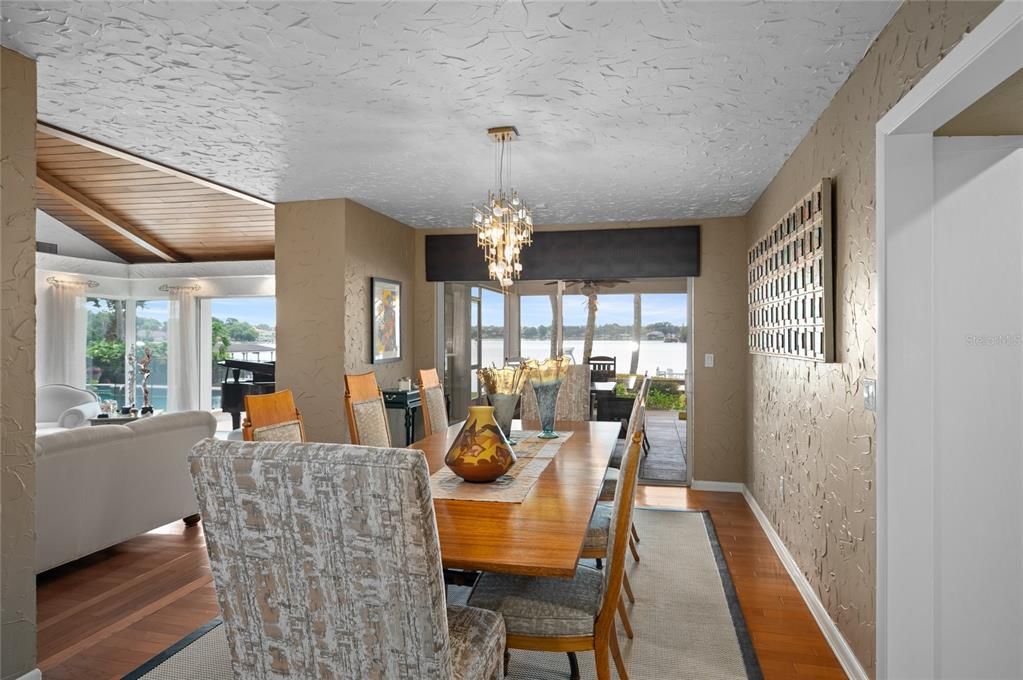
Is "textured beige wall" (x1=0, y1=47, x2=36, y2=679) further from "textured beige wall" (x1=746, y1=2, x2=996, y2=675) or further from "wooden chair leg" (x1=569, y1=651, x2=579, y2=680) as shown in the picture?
"textured beige wall" (x1=746, y1=2, x2=996, y2=675)

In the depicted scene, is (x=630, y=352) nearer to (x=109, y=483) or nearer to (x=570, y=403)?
(x=570, y=403)

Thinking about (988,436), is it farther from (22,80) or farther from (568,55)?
(22,80)

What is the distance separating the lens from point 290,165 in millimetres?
3900

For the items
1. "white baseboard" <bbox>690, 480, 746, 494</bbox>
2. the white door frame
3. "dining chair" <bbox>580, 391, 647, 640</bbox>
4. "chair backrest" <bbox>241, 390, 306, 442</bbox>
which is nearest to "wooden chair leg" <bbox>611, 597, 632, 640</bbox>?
"dining chair" <bbox>580, 391, 647, 640</bbox>

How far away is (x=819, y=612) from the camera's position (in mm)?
2898

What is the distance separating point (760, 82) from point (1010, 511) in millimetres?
1878

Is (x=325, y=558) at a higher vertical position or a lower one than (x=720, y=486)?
higher

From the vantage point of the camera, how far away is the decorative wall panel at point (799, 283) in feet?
8.95

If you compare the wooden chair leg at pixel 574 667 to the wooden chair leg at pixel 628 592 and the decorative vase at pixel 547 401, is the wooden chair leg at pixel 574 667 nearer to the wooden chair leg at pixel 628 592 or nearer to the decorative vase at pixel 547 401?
the wooden chair leg at pixel 628 592

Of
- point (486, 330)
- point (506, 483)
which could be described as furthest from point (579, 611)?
point (486, 330)

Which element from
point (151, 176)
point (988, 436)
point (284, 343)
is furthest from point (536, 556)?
point (151, 176)

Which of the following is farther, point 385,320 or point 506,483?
point 385,320

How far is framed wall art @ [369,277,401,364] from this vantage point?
5184 mm

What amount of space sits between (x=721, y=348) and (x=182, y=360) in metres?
7.06
